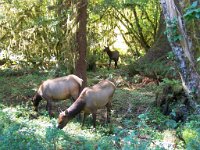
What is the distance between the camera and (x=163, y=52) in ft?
52.1

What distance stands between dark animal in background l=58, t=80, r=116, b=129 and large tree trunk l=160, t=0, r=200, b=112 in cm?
224

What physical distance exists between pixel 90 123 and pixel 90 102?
1.95ft

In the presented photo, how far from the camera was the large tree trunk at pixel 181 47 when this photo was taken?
26.1 ft

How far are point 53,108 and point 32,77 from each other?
4.50m

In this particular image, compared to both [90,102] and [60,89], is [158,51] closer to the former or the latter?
[60,89]

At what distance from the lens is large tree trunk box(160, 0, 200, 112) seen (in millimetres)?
7949

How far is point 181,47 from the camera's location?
317 inches

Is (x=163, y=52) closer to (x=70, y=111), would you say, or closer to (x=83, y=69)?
(x=83, y=69)

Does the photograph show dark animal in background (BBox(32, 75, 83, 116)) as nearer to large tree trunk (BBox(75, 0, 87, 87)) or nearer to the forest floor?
the forest floor

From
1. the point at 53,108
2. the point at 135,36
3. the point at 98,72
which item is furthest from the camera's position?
the point at 135,36

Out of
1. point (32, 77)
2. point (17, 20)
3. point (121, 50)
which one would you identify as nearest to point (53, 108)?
point (32, 77)

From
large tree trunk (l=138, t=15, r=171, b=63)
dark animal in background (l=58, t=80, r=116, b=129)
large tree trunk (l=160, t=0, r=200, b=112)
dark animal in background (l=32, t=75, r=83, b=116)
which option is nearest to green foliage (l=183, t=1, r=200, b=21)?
large tree trunk (l=160, t=0, r=200, b=112)

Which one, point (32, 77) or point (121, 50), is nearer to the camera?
point (32, 77)

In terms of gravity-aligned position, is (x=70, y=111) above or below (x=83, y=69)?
below
